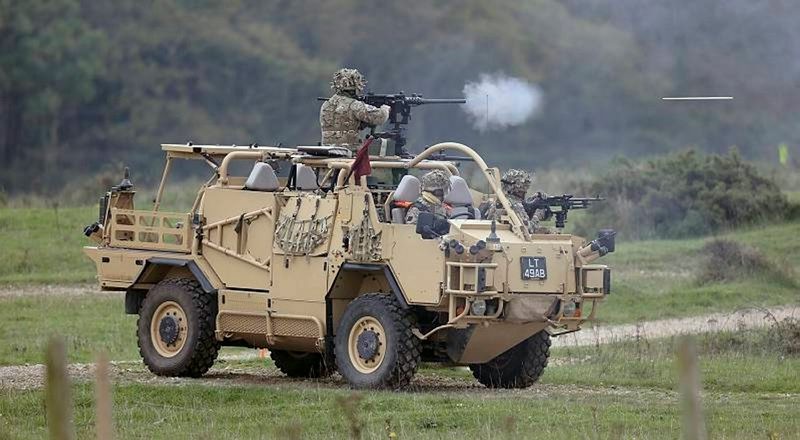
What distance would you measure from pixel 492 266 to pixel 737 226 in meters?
17.1

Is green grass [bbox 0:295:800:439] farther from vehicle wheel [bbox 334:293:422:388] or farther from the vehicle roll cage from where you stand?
the vehicle roll cage

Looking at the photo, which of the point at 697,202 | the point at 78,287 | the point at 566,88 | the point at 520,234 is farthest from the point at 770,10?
the point at 520,234

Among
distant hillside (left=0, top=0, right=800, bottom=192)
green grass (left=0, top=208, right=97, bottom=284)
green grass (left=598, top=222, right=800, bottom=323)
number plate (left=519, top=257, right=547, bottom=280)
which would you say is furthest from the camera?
distant hillside (left=0, top=0, right=800, bottom=192)

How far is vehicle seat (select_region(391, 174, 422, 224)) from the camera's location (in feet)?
45.5

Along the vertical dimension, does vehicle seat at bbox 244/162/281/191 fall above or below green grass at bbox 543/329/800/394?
above

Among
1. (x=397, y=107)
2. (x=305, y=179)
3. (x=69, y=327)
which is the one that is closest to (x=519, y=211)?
(x=305, y=179)

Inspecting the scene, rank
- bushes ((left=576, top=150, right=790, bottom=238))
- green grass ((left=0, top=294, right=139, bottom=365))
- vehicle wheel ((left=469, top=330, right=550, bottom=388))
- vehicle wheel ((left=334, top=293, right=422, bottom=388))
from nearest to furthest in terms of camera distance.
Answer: vehicle wheel ((left=334, top=293, right=422, bottom=388)), vehicle wheel ((left=469, top=330, right=550, bottom=388)), green grass ((left=0, top=294, right=139, bottom=365)), bushes ((left=576, top=150, right=790, bottom=238))

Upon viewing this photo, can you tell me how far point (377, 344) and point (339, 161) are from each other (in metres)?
1.82

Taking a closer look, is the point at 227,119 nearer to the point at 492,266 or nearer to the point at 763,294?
the point at 763,294

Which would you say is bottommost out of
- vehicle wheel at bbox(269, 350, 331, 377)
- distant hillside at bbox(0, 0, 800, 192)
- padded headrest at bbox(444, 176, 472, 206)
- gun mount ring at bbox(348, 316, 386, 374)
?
vehicle wheel at bbox(269, 350, 331, 377)

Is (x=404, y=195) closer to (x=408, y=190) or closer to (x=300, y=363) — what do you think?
(x=408, y=190)

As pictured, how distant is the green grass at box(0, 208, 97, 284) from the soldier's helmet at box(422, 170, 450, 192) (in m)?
11.8

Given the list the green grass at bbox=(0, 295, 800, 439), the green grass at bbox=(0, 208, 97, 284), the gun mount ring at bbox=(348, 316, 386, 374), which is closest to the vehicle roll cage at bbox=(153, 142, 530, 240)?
the gun mount ring at bbox=(348, 316, 386, 374)

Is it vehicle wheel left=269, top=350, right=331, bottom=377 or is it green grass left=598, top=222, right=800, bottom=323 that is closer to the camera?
vehicle wheel left=269, top=350, right=331, bottom=377
